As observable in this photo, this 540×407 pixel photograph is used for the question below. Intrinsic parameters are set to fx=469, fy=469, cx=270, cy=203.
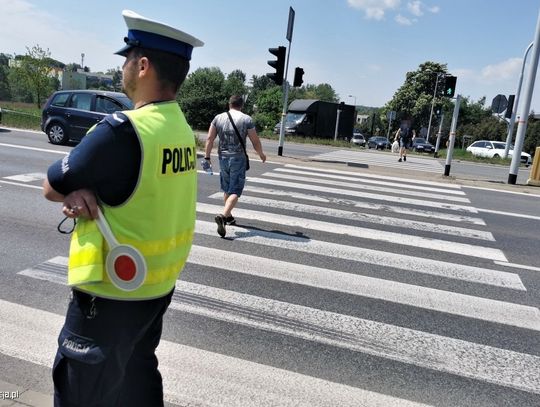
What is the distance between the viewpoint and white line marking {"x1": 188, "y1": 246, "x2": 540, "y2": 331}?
444cm

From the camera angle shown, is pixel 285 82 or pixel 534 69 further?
pixel 285 82

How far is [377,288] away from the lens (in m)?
4.89

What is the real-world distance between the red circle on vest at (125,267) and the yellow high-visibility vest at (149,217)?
0.05 meters

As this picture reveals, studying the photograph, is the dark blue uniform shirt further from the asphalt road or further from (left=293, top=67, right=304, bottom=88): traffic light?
(left=293, top=67, right=304, bottom=88): traffic light

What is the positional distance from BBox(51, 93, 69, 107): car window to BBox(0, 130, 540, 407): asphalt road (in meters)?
7.28

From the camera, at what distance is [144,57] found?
5.87ft

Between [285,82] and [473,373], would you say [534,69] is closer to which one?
[285,82]

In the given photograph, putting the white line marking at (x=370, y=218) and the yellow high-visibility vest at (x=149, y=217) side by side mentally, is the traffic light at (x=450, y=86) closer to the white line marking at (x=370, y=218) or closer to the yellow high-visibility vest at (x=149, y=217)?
the white line marking at (x=370, y=218)

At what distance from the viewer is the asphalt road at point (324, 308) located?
3.12m

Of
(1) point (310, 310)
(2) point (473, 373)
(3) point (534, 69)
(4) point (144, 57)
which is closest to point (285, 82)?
(3) point (534, 69)

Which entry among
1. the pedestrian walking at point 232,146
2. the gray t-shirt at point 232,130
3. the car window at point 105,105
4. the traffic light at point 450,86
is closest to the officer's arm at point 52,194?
the pedestrian walking at point 232,146

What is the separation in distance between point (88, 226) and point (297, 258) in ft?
13.7

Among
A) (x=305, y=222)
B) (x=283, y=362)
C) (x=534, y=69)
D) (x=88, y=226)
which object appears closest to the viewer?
(x=88, y=226)

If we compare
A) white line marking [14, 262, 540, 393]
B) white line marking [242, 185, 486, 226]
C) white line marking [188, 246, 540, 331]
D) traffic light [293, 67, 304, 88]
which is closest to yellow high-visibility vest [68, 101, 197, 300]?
white line marking [14, 262, 540, 393]
